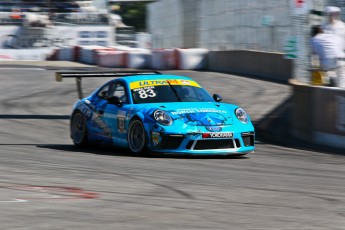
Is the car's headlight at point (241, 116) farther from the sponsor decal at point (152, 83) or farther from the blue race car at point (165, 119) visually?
the sponsor decal at point (152, 83)

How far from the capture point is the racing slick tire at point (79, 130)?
1187 centimetres

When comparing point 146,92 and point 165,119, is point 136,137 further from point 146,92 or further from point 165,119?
point 146,92

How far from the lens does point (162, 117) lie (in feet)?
32.8

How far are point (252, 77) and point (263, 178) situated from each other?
1581 centimetres

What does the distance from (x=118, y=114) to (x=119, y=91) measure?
0.60 meters

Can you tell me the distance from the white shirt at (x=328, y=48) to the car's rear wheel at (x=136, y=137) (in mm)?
4145

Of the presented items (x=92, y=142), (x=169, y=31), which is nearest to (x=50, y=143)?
(x=92, y=142)

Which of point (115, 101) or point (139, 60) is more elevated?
point (115, 101)

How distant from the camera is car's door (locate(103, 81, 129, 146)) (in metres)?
10.7

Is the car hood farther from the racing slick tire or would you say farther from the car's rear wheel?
the racing slick tire

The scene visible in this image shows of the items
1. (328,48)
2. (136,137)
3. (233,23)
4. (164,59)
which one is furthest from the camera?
(164,59)

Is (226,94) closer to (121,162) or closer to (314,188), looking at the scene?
(121,162)

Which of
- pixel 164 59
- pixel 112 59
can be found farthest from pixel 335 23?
pixel 112 59

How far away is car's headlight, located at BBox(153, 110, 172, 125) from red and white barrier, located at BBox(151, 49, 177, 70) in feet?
66.6
